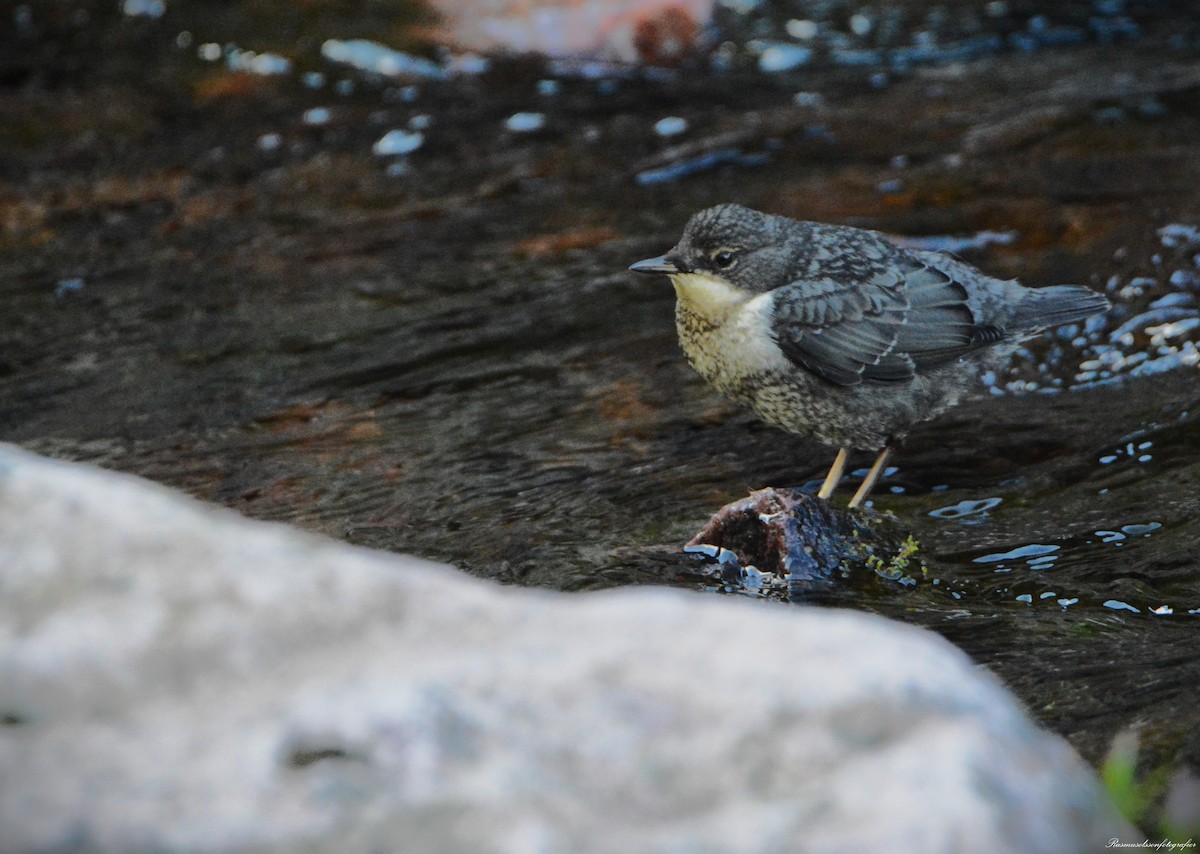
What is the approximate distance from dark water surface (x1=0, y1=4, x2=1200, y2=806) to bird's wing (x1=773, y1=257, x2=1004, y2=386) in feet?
1.40

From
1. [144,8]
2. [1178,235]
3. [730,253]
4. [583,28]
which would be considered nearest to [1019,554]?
[730,253]

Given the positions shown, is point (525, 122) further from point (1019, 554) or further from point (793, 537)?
point (1019, 554)

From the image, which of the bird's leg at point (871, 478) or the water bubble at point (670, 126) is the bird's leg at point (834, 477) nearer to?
the bird's leg at point (871, 478)

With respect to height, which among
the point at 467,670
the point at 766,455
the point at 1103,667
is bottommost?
the point at 766,455

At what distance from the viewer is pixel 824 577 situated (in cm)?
392

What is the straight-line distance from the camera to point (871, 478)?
4.62 meters

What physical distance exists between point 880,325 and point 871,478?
1.66ft

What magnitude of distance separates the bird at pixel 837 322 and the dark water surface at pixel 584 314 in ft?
1.06

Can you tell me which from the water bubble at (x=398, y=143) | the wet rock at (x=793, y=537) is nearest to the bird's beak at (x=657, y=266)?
the wet rock at (x=793, y=537)

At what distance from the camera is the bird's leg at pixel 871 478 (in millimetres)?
4539

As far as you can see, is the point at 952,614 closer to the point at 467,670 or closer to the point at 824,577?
the point at 824,577

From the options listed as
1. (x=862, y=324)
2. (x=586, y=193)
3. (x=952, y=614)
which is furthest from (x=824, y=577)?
(x=586, y=193)

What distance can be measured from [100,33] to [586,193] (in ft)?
15.0

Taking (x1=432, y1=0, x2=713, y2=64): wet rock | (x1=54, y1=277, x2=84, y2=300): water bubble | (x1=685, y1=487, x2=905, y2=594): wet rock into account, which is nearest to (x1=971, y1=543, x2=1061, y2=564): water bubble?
(x1=685, y1=487, x2=905, y2=594): wet rock
